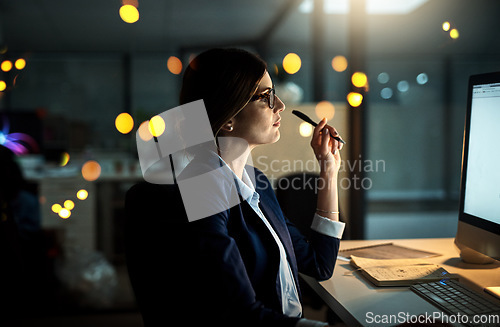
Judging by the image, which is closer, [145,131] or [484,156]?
[484,156]

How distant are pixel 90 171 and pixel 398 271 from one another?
3155 millimetres

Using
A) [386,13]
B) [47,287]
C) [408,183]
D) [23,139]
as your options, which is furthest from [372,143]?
[23,139]

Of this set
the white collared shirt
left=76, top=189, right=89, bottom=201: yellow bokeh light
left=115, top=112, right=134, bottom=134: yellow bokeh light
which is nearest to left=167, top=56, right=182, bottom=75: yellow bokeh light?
left=115, top=112, right=134, bottom=134: yellow bokeh light

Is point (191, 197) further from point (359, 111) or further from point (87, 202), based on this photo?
point (87, 202)

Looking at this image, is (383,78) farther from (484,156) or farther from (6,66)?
(6,66)

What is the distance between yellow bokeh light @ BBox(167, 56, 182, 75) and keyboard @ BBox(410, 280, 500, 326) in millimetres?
4953

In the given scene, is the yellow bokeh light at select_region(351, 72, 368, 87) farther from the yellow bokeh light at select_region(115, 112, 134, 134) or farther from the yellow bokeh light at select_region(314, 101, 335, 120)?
the yellow bokeh light at select_region(115, 112, 134, 134)

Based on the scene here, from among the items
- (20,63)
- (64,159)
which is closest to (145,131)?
(64,159)

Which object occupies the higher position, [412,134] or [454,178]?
[412,134]

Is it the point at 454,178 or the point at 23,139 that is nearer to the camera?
the point at 454,178

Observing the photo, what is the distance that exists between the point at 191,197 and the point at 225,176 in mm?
152

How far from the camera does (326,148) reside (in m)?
1.23

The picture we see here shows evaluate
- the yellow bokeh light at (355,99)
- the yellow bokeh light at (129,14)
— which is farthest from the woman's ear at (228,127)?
the yellow bokeh light at (129,14)

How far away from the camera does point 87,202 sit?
3266 mm
